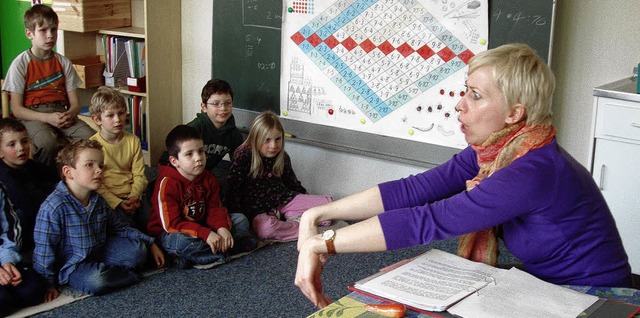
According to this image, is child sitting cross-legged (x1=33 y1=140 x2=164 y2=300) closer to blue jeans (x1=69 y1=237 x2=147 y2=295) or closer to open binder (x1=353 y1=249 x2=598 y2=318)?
blue jeans (x1=69 y1=237 x2=147 y2=295)

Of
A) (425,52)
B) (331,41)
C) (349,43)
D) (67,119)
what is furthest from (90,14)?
(425,52)

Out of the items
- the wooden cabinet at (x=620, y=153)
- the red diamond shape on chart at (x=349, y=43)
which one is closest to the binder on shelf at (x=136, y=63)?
the red diamond shape on chart at (x=349, y=43)

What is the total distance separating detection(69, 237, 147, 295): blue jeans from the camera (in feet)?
9.80

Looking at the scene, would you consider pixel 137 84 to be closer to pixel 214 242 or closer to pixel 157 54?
pixel 157 54

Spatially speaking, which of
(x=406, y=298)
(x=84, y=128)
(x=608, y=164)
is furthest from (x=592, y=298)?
(x=84, y=128)

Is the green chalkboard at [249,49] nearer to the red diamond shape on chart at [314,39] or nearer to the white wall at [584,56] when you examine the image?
the red diamond shape on chart at [314,39]

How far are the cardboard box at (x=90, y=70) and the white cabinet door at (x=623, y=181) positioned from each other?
324 centimetres

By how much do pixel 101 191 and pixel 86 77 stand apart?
1.60m

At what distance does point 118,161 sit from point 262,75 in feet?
3.68

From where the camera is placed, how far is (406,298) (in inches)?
55.3

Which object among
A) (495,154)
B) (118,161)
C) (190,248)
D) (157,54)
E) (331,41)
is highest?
(331,41)

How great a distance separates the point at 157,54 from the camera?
4715 millimetres

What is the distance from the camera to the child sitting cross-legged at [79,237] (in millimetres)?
2955

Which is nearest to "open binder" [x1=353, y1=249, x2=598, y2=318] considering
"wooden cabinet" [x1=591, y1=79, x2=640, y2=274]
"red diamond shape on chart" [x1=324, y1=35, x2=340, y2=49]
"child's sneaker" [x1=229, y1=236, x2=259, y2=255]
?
"wooden cabinet" [x1=591, y1=79, x2=640, y2=274]
